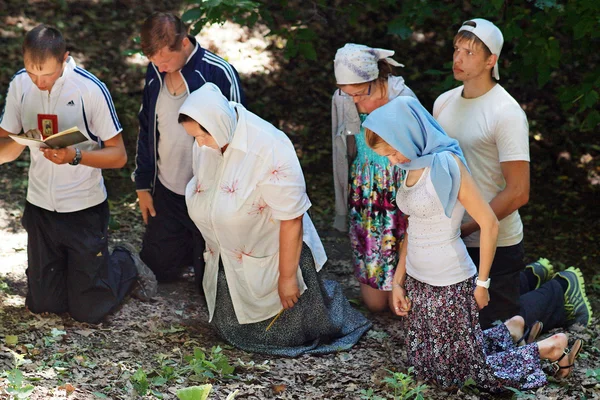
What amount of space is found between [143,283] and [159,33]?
1.64 meters

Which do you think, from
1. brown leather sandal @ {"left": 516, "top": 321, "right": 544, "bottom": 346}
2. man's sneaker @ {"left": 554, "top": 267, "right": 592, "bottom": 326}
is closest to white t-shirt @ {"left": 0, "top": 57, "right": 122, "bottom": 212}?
brown leather sandal @ {"left": 516, "top": 321, "right": 544, "bottom": 346}

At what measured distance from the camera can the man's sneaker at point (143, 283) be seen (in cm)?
507

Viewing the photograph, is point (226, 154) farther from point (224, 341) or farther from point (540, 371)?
point (540, 371)

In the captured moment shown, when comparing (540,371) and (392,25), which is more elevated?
(392,25)

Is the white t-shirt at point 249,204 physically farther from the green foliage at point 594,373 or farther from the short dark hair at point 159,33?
the green foliage at point 594,373

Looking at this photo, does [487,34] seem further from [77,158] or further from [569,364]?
[77,158]

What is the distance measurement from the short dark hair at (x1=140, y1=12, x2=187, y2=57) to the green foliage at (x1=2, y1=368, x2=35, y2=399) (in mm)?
2034

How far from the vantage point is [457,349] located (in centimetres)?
395

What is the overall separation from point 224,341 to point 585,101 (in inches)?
119

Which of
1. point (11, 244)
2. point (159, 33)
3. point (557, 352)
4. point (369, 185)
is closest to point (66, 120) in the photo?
point (159, 33)

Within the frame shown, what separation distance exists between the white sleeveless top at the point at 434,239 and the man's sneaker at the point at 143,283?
1.99 metres

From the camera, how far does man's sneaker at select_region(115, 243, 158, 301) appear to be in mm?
5069

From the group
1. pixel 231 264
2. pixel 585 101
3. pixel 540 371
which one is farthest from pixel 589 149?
pixel 231 264

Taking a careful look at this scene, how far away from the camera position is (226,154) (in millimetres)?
4191
